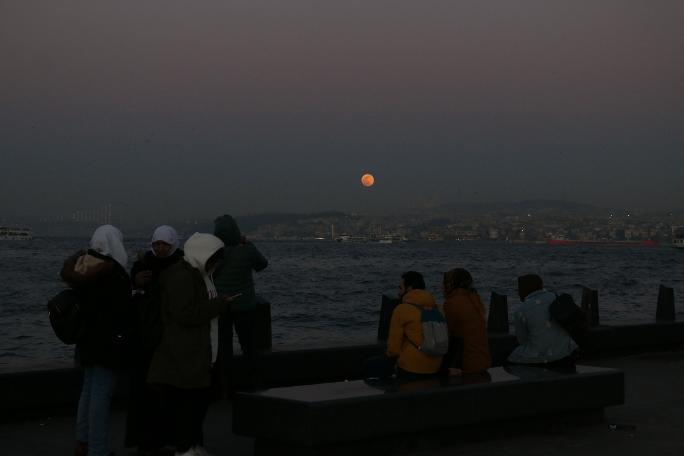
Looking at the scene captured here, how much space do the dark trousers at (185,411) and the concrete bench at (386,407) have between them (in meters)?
0.31

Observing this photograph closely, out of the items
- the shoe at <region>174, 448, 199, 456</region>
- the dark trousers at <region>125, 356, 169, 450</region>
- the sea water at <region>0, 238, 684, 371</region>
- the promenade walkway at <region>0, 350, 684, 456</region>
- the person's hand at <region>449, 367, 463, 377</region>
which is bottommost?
the sea water at <region>0, 238, 684, 371</region>

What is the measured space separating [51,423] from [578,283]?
2778 inches

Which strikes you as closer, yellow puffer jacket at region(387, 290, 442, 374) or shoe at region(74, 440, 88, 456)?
shoe at region(74, 440, 88, 456)

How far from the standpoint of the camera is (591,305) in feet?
46.9

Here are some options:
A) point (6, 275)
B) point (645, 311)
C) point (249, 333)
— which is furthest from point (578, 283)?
point (249, 333)

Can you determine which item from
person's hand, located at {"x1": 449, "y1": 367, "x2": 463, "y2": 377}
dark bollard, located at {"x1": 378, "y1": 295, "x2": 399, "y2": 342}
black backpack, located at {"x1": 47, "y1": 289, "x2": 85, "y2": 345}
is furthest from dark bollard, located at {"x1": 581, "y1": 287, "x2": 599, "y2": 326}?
black backpack, located at {"x1": 47, "y1": 289, "x2": 85, "y2": 345}

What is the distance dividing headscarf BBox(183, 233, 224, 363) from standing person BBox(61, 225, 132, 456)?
0.41 meters

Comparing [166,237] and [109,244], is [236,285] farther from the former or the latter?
[109,244]

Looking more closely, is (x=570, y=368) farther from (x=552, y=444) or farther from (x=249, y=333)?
(x=249, y=333)

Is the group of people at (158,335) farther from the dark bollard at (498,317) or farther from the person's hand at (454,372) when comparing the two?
the dark bollard at (498,317)

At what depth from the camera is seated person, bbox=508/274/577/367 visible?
876cm

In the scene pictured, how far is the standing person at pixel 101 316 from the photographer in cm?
666

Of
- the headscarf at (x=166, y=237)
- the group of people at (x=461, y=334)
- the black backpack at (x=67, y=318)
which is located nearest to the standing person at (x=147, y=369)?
the headscarf at (x=166, y=237)

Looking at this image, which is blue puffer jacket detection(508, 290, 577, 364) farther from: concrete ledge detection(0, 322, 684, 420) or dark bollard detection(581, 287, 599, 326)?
dark bollard detection(581, 287, 599, 326)
